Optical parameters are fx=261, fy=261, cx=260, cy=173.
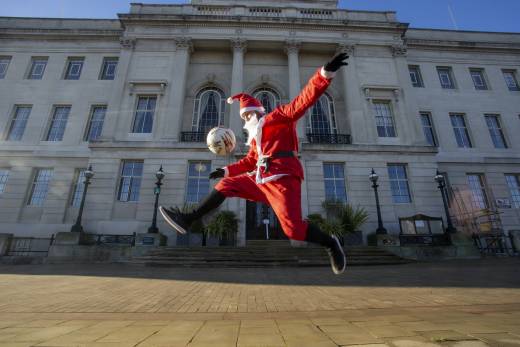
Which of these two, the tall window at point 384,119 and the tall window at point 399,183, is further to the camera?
the tall window at point 384,119

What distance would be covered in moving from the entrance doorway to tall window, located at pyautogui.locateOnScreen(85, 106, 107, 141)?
1222 centimetres

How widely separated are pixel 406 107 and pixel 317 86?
61.3ft

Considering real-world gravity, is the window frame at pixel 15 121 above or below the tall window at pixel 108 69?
below

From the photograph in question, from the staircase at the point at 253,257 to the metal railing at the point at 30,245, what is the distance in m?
7.19

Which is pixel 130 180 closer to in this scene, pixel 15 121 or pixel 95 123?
pixel 95 123

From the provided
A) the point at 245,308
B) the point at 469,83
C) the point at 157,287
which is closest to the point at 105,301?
the point at 157,287

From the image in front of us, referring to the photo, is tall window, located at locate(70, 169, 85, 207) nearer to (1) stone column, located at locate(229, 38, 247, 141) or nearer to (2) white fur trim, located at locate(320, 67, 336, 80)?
(1) stone column, located at locate(229, 38, 247, 141)

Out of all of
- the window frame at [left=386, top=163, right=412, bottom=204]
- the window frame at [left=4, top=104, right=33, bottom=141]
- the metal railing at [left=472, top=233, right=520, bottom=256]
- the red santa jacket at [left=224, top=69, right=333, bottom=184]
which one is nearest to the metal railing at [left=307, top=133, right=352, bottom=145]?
the window frame at [left=386, top=163, right=412, bottom=204]

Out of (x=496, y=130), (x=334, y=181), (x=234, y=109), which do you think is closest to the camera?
(x=334, y=181)

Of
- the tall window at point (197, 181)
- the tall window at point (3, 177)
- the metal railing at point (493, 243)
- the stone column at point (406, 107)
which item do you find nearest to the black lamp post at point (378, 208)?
the stone column at point (406, 107)

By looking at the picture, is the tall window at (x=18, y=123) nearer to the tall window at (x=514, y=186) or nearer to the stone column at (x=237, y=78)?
the stone column at (x=237, y=78)

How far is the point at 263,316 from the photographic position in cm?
306

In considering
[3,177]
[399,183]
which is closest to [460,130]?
[399,183]

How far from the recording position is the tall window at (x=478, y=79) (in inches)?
855
